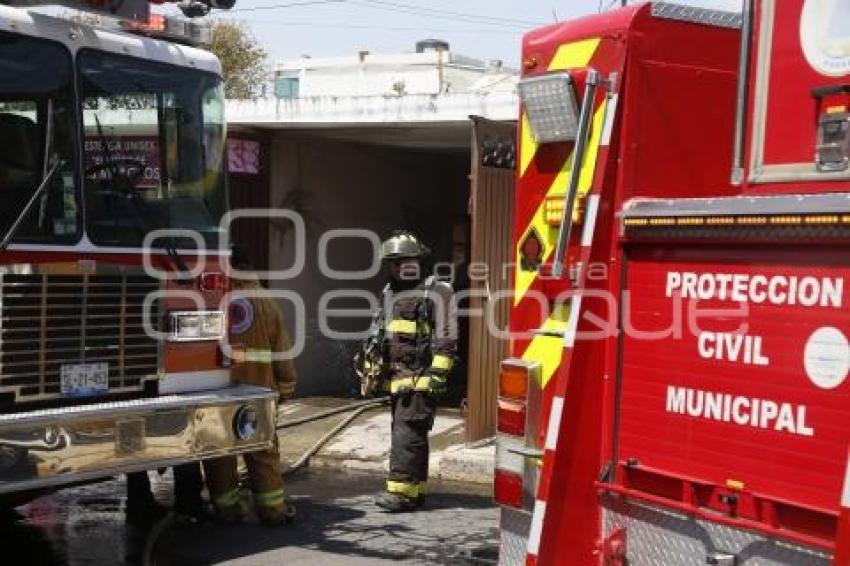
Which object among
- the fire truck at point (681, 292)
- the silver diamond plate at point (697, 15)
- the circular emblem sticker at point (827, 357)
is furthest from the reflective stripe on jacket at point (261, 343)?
the circular emblem sticker at point (827, 357)

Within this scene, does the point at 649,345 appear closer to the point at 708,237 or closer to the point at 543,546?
the point at 708,237

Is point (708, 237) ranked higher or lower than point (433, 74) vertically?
lower

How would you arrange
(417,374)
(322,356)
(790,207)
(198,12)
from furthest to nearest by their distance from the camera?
(322,356)
(417,374)
(198,12)
(790,207)

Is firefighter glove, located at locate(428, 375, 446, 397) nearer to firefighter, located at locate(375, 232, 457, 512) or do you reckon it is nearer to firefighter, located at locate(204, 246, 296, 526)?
firefighter, located at locate(375, 232, 457, 512)

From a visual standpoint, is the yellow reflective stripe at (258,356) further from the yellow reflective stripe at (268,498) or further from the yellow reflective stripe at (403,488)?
the yellow reflective stripe at (403,488)

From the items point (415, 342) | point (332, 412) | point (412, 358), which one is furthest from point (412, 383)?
point (332, 412)

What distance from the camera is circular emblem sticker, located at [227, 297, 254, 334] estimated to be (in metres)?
5.93

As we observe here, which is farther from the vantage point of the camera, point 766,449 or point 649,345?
point 649,345

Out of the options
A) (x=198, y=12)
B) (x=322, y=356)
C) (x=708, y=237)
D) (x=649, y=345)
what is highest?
(x=198, y=12)

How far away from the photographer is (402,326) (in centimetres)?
688

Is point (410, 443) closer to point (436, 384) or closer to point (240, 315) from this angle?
point (436, 384)

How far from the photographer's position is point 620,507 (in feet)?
10.9

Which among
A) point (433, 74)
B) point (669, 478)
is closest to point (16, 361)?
point (669, 478)

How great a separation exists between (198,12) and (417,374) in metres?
2.64
